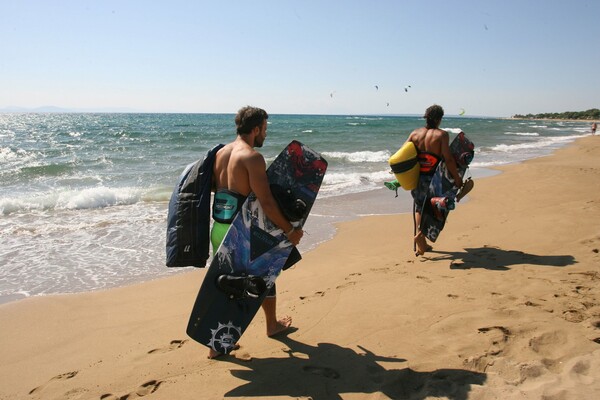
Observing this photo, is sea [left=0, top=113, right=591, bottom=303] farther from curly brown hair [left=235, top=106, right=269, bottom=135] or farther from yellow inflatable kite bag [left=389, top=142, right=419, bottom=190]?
curly brown hair [left=235, top=106, right=269, bottom=135]

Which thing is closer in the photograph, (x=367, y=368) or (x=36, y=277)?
(x=367, y=368)

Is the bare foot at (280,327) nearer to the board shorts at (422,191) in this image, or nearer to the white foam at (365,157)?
the board shorts at (422,191)

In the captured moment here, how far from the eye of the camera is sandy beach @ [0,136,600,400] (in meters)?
2.64

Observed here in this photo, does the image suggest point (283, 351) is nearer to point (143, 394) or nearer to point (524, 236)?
point (143, 394)

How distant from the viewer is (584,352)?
2.77 m

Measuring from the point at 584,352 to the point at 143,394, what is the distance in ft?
9.28

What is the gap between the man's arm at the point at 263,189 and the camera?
2773 mm

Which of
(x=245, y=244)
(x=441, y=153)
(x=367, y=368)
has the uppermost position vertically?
(x=441, y=153)

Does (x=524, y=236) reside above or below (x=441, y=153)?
below

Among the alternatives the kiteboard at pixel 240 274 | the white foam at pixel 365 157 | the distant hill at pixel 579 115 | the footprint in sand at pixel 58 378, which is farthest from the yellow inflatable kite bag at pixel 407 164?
the distant hill at pixel 579 115

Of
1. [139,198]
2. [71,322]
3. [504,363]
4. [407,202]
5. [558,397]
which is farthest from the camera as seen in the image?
[139,198]

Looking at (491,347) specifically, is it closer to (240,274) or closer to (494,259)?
(240,274)

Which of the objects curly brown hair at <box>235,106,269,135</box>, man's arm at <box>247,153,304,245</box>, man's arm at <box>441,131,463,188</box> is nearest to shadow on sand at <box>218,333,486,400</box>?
man's arm at <box>247,153,304,245</box>

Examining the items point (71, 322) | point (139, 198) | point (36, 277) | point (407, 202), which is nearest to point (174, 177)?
point (139, 198)
